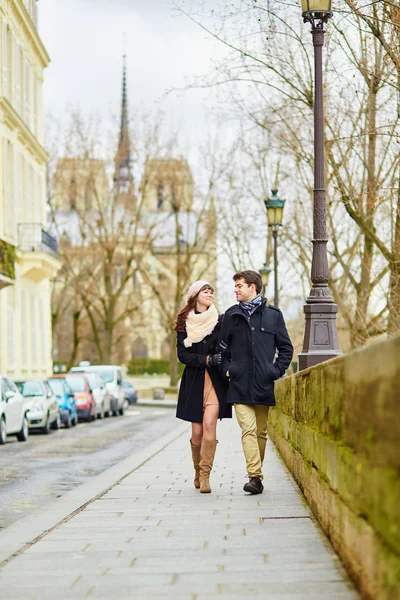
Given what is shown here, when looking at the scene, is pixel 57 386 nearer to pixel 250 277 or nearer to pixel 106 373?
pixel 106 373

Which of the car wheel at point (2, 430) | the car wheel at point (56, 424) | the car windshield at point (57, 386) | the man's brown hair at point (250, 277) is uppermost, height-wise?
the man's brown hair at point (250, 277)

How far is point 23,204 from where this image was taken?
136ft

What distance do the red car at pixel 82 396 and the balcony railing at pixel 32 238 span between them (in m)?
7.23

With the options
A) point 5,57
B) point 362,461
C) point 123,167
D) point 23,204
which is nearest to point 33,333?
point 23,204

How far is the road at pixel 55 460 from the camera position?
11660 mm

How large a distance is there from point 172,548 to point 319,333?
5621 millimetres

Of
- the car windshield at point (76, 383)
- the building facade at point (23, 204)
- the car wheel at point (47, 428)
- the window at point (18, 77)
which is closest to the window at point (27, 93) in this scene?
the building facade at point (23, 204)

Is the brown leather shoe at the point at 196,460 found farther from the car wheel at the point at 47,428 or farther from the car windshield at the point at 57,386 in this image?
the car windshield at the point at 57,386

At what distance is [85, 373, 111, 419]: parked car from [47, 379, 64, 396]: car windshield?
4.83m

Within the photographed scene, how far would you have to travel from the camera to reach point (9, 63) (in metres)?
38.9

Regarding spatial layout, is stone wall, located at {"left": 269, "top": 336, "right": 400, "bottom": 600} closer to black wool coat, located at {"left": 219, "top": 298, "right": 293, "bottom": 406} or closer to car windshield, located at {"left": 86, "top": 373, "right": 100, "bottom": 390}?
black wool coat, located at {"left": 219, "top": 298, "right": 293, "bottom": 406}

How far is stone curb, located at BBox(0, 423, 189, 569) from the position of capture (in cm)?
706

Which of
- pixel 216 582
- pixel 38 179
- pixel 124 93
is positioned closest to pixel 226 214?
pixel 38 179

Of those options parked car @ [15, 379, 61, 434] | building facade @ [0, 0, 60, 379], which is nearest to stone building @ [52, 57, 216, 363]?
building facade @ [0, 0, 60, 379]
